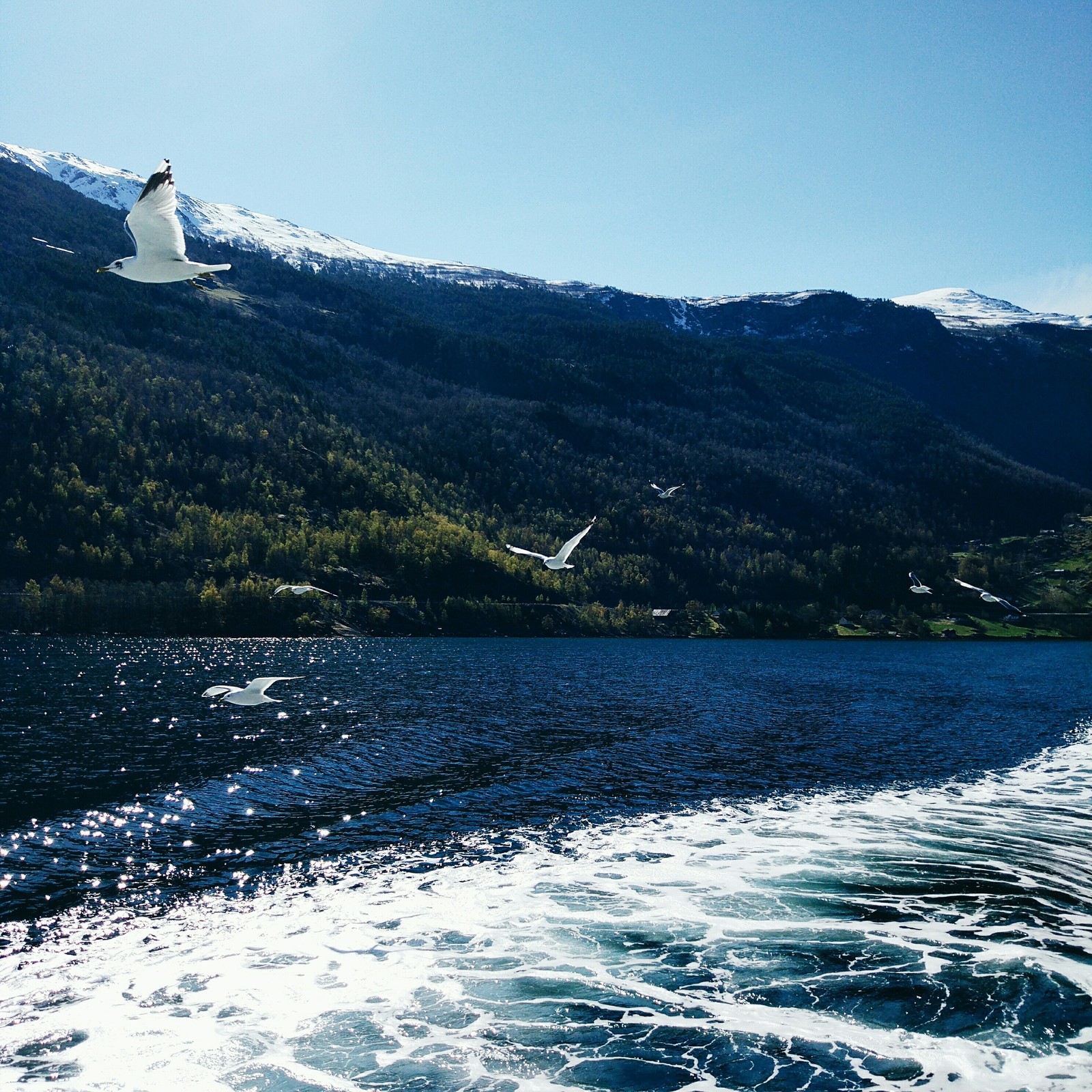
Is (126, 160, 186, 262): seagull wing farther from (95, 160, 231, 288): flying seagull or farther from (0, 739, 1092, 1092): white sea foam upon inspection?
(0, 739, 1092, 1092): white sea foam

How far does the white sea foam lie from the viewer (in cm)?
1927

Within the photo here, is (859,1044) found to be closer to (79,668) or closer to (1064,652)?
(79,668)

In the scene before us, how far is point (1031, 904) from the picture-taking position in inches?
1146

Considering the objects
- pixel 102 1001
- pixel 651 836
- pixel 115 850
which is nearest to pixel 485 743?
pixel 651 836

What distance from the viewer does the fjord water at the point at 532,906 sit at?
19.8 m

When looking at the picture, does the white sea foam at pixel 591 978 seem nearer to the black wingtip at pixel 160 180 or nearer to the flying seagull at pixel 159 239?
the flying seagull at pixel 159 239

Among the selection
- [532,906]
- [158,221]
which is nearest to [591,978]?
[532,906]

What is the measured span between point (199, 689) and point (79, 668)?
82.6 ft

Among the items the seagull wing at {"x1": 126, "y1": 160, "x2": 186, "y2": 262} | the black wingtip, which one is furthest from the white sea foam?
the black wingtip

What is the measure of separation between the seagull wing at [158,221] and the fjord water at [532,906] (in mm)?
21409

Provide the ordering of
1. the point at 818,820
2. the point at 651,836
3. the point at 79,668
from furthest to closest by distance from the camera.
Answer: the point at 79,668, the point at 818,820, the point at 651,836

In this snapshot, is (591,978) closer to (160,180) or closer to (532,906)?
(532,906)

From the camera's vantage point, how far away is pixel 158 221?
28.2 meters

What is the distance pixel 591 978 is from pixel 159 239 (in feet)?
87.7
